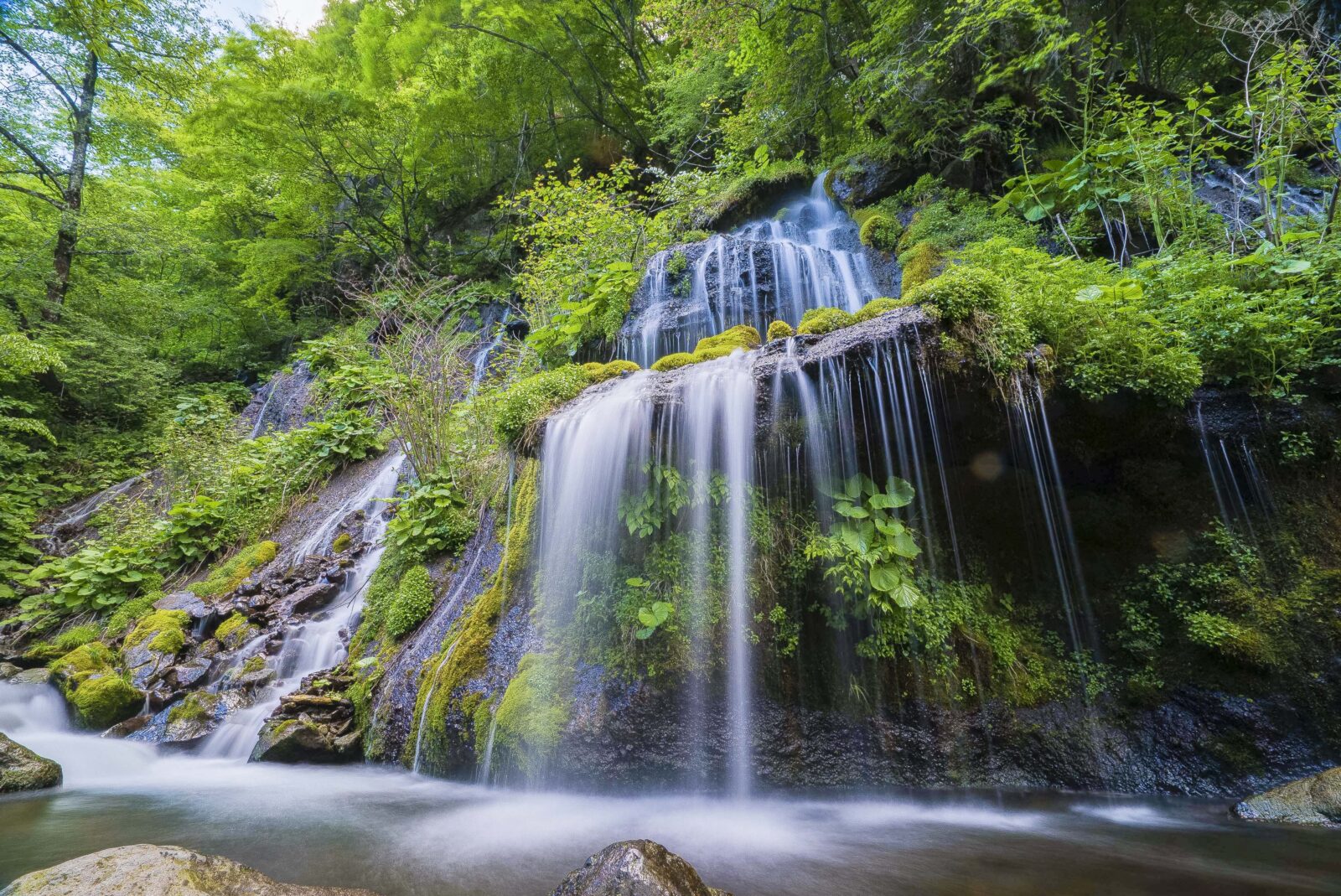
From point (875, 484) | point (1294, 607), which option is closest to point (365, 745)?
point (875, 484)

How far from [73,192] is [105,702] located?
48.0 feet

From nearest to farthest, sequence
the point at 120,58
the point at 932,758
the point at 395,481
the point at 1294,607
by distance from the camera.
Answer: the point at 1294,607 → the point at 932,758 → the point at 395,481 → the point at 120,58

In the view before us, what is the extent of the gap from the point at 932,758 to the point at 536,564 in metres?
3.36

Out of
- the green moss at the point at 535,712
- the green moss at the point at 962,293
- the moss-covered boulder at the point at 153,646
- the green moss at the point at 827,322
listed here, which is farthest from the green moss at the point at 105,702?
the green moss at the point at 962,293

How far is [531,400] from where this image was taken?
4.93 meters

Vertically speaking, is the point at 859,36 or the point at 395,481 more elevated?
the point at 859,36

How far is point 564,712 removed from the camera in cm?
390

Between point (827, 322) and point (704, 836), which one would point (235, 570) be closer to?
point (704, 836)

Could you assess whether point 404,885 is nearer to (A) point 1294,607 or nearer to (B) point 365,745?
(B) point 365,745

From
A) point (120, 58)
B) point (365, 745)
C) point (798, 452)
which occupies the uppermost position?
point (120, 58)

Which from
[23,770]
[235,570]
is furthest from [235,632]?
[23,770]

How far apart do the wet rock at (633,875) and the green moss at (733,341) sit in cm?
373

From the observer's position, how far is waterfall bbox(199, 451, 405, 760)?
501cm

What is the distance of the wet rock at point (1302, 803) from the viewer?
2.91m
